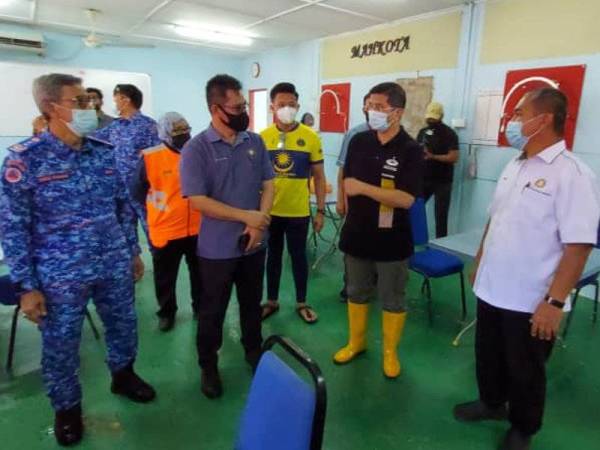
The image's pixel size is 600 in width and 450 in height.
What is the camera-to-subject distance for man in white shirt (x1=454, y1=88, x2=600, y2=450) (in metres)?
1.38

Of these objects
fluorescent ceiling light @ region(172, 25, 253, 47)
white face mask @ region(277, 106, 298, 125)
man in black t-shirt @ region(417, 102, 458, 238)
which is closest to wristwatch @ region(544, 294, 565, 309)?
white face mask @ region(277, 106, 298, 125)

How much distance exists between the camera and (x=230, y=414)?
1940mm

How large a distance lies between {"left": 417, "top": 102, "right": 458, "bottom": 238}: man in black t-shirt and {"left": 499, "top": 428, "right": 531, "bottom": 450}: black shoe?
2790mm

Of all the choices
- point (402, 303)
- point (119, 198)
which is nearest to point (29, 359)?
point (119, 198)

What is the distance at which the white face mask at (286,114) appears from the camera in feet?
8.48

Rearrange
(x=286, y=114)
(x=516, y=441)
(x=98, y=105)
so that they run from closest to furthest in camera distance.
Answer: (x=516, y=441)
(x=286, y=114)
(x=98, y=105)

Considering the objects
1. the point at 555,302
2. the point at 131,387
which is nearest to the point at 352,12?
the point at 555,302

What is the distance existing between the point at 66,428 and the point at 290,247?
5.19 feet

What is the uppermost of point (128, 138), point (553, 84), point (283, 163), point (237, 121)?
point (553, 84)

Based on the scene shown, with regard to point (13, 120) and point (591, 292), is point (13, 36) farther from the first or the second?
point (591, 292)

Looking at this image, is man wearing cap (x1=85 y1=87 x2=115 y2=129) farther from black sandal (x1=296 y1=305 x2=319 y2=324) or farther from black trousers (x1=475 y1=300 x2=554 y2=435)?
black trousers (x1=475 y1=300 x2=554 y2=435)

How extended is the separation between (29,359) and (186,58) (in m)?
6.16

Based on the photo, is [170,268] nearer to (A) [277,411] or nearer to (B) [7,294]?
(B) [7,294]

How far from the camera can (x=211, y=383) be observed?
2062 mm
